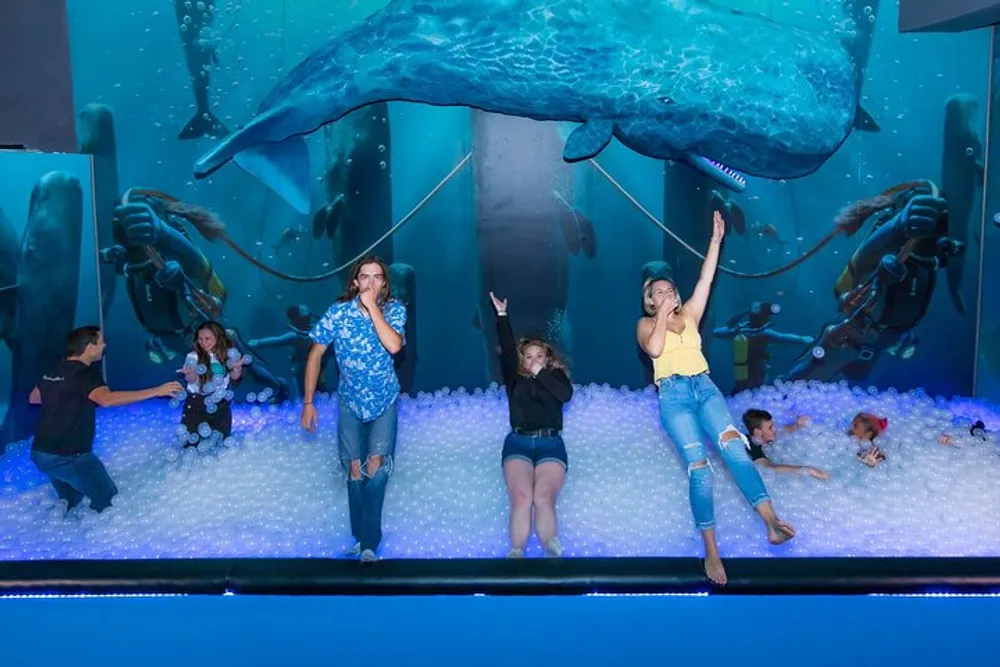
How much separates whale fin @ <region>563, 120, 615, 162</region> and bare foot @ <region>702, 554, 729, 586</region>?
260 cm

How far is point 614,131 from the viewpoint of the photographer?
4.82 metres

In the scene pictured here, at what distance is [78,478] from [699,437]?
9.92 ft

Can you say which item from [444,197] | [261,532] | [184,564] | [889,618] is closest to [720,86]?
[444,197]

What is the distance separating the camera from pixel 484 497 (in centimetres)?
396

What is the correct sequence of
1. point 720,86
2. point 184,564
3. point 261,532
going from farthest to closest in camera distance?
1. point 720,86
2. point 261,532
3. point 184,564

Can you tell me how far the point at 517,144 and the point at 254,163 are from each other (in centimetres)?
182

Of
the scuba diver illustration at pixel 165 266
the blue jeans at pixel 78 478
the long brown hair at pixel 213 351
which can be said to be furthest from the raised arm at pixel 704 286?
the scuba diver illustration at pixel 165 266

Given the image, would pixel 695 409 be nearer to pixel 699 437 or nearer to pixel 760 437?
pixel 699 437

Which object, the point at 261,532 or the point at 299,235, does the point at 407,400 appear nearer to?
the point at 299,235

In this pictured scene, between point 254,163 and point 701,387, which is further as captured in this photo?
point 254,163

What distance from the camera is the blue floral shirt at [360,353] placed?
3.49 meters

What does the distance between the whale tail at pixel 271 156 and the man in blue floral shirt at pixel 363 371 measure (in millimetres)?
1776

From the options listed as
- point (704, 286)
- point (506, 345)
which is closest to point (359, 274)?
point (506, 345)

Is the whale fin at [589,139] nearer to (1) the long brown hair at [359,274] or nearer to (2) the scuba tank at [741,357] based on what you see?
(1) the long brown hair at [359,274]
